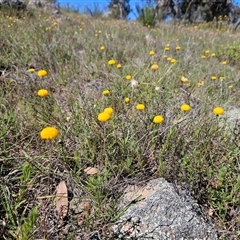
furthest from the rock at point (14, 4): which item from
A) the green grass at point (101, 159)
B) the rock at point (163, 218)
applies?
the rock at point (163, 218)

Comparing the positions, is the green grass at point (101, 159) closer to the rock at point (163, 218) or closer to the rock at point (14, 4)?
the rock at point (163, 218)

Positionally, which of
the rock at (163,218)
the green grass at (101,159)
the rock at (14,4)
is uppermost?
the rock at (14,4)

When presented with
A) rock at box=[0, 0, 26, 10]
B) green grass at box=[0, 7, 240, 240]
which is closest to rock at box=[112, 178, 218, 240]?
green grass at box=[0, 7, 240, 240]

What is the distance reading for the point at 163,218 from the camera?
123cm

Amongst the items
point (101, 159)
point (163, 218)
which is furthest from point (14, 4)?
point (163, 218)

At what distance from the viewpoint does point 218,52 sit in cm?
468

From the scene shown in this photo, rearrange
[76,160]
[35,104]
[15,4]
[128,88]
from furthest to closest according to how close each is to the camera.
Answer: [15,4], [128,88], [35,104], [76,160]

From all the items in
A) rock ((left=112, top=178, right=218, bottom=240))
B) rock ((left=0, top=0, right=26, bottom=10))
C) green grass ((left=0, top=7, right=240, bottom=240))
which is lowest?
rock ((left=112, top=178, right=218, bottom=240))

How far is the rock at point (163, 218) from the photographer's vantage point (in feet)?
3.88

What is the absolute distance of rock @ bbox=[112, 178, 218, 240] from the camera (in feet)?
3.88

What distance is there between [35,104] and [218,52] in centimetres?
380

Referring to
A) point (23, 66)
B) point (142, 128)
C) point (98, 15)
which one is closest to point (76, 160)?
point (142, 128)

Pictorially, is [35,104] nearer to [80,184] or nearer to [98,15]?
[80,184]

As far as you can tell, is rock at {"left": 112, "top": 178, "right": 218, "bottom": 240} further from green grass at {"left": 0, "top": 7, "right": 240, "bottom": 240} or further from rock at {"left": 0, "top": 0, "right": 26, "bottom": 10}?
rock at {"left": 0, "top": 0, "right": 26, "bottom": 10}
